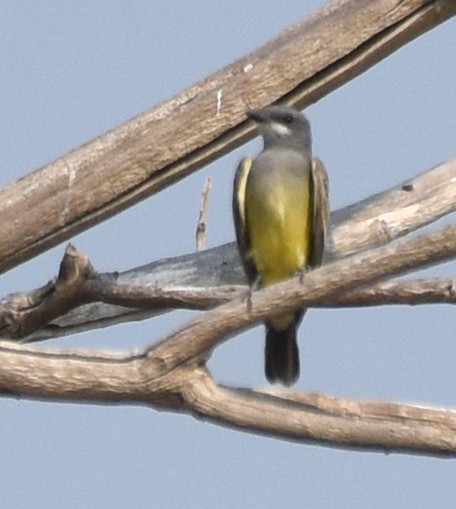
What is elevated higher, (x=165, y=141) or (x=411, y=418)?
(x=165, y=141)

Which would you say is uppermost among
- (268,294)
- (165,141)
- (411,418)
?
(165,141)

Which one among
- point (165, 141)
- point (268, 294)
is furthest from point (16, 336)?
point (268, 294)

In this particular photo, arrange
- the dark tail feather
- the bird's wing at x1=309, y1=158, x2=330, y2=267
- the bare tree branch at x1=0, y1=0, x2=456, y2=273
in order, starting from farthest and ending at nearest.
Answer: the dark tail feather, the bird's wing at x1=309, y1=158, x2=330, y2=267, the bare tree branch at x1=0, y1=0, x2=456, y2=273

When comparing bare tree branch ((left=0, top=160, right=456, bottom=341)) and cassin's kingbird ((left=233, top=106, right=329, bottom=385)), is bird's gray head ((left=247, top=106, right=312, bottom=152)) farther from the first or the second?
bare tree branch ((left=0, top=160, right=456, bottom=341))

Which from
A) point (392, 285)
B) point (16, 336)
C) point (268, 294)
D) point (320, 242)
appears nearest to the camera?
point (268, 294)

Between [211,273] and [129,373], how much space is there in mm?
1462

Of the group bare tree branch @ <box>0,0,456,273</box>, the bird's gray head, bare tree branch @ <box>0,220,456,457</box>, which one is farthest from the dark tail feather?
bare tree branch @ <box>0,220,456,457</box>

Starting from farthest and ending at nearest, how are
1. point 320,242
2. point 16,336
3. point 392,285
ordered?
point 320,242
point 16,336
point 392,285

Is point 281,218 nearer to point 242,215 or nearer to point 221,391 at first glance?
point 242,215

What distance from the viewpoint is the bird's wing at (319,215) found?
6324mm

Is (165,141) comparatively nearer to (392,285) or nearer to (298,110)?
(298,110)

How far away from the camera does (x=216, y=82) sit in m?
6.00

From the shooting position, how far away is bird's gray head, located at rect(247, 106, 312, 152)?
6086 mm

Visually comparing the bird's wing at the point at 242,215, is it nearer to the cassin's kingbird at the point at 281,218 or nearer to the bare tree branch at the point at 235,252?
the cassin's kingbird at the point at 281,218
